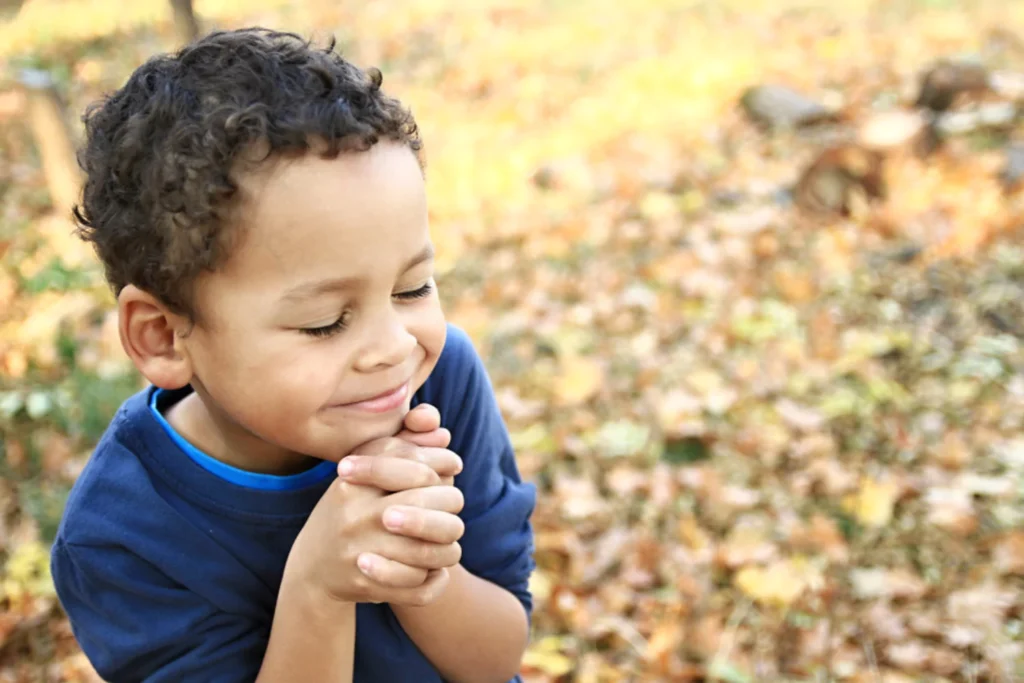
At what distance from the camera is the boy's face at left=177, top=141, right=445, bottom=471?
3.71 ft

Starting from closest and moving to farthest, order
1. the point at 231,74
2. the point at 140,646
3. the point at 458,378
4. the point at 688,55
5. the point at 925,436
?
1. the point at 231,74
2. the point at 140,646
3. the point at 458,378
4. the point at 925,436
5. the point at 688,55

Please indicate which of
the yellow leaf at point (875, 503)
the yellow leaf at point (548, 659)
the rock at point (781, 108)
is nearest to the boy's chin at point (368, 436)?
the yellow leaf at point (548, 659)

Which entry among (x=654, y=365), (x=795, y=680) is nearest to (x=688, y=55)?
(x=654, y=365)

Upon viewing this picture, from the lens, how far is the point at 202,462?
139cm

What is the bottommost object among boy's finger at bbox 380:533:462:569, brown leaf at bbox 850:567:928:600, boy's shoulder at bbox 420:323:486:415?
brown leaf at bbox 850:567:928:600

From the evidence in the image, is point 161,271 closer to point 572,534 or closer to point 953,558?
point 572,534

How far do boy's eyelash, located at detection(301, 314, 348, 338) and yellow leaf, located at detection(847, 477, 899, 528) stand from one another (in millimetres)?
2266

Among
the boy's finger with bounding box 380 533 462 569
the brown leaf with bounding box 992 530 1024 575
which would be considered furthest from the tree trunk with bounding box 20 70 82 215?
the brown leaf with bounding box 992 530 1024 575

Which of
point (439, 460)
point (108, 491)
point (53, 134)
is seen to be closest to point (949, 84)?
point (53, 134)

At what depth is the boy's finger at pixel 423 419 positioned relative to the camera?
4.20ft

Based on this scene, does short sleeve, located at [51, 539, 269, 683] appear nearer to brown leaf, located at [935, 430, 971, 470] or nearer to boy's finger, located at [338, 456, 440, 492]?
boy's finger, located at [338, 456, 440, 492]

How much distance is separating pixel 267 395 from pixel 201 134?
1.14ft

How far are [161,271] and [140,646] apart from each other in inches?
22.0

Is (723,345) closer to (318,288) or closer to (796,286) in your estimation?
(796,286)
